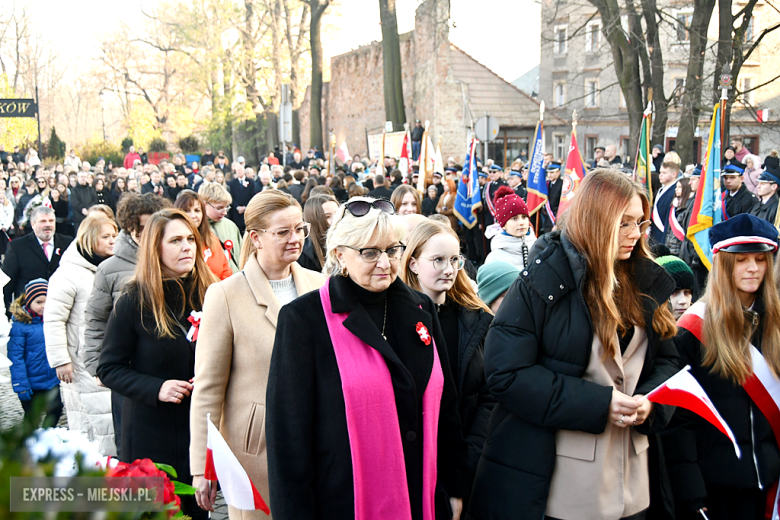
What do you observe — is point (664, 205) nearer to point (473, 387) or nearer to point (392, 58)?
point (473, 387)

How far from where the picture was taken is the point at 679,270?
415 cm

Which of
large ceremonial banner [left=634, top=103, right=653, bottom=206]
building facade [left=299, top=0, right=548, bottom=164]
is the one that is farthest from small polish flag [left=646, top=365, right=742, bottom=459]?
building facade [left=299, top=0, right=548, bottom=164]

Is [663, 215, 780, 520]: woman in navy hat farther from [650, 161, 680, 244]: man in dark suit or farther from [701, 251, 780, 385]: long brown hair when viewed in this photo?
[650, 161, 680, 244]: man in dark suit

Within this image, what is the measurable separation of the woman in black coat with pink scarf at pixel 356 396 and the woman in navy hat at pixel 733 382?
1186 mm

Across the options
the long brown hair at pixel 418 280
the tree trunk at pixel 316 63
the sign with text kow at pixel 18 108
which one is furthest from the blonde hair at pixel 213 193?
the tree trunk at pixel 316 63

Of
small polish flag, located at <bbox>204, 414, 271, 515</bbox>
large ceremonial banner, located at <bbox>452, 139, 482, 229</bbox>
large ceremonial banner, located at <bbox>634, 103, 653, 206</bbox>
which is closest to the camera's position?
small polish flag, located at <bbox>204, 414, 271, 515</bbox>

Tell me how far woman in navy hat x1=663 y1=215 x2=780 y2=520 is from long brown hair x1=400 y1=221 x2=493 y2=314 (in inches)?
37.2

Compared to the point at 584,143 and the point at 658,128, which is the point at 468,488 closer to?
the point at 658,128

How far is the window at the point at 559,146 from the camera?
Answer: 39.4m

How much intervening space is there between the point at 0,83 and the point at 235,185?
24.7m

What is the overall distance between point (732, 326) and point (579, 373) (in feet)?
3.20

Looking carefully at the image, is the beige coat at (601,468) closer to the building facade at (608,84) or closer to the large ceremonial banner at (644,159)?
the large ceremonial banner at (644,159)

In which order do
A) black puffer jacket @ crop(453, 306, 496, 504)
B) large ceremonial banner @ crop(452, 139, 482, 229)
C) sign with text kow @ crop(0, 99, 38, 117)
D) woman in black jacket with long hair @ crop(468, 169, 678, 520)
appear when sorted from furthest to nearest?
1. sign with text kow @ crop(0, 99, 38, 117)
2. large ceremonial banner @ crop(452, 139, 482, 229)
3. black puffer jacket @ crop(453, 306, 496, 504)
4. woman in black jacket with long hair @ crop(468, 169, 678, 520)

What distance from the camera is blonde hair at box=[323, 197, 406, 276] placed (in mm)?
2492
